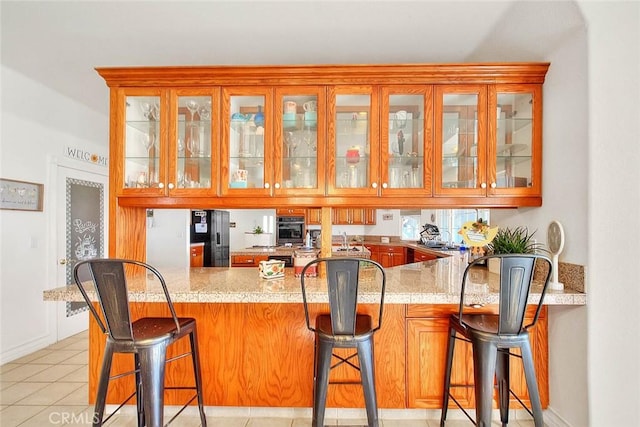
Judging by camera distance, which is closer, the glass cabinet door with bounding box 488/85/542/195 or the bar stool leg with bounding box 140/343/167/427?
the bar stool leg with bounding box 140/343/167/427

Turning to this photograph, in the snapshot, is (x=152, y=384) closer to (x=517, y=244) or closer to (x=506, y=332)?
(x=506, y=332)

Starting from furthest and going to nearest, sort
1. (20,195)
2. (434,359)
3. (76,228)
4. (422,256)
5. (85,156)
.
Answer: (422,256) → (85,156) → (76,228) → (20,195) → (434,359)

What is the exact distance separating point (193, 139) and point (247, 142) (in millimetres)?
385

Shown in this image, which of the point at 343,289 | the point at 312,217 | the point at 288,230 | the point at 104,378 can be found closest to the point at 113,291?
the point at 104,378

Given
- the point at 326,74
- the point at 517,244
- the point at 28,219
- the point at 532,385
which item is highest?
the point at 326,74

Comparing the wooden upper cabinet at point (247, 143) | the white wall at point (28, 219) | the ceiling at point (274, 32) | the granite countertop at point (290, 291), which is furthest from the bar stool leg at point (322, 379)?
the white wall at point (28, 219)

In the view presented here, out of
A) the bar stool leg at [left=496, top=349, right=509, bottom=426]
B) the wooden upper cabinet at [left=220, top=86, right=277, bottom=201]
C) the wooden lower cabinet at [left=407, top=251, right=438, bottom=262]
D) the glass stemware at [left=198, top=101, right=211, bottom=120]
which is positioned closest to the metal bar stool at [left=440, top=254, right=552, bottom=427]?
the bar stool leg at [left=496, top=349, right=509, bottom=426]

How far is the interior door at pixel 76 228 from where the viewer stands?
3.34 meters

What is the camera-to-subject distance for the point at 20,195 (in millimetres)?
2945

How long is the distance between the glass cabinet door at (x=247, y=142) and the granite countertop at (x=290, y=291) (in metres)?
0.62

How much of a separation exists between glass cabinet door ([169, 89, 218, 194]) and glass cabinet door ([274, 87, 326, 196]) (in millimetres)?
482

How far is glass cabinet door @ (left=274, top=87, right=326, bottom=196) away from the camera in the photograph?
2045 mm
